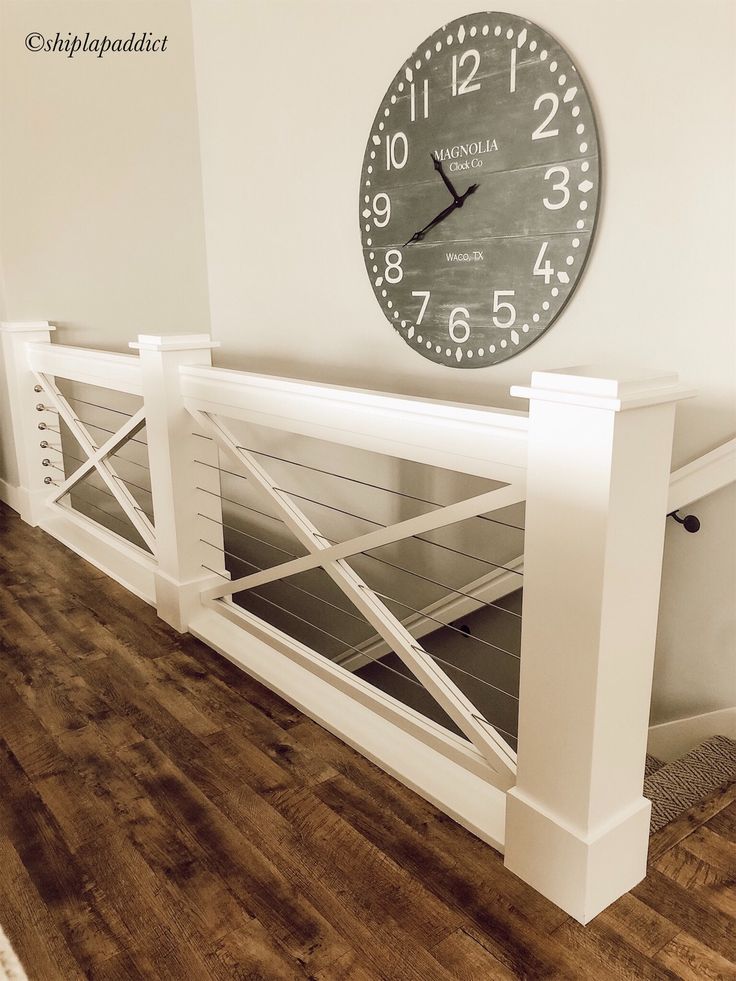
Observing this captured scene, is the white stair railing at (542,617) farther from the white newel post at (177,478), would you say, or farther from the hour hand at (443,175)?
the hour hand at (443,175)

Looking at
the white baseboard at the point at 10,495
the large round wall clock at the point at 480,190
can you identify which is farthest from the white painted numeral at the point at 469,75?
the white baseboard at the point at 10,495

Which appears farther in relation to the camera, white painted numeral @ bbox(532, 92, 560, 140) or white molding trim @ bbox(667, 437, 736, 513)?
white painted numeral @ bbox(532, 92, 560, 140)

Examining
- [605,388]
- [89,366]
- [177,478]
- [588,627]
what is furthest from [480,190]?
[588,627]

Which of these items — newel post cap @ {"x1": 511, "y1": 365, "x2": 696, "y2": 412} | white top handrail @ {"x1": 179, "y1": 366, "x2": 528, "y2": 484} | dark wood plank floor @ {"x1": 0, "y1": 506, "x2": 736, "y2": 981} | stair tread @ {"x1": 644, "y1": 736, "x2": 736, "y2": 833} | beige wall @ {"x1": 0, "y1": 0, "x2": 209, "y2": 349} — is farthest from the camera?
beige wall @ {"x1": 0, "y1": 0, "x2": 209, "y2": 349}

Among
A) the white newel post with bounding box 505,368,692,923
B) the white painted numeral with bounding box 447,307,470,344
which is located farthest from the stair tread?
the white painted numeral with bounding box 447,307,470,344

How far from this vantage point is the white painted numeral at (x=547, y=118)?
2.36 m

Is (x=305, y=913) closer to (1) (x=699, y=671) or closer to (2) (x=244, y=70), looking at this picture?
(1) (x=699, y=671)

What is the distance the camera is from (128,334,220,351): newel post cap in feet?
7.44

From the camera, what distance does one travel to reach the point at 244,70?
3.51 meters

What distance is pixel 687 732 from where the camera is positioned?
2.30 metres

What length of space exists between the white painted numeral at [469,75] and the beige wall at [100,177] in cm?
159

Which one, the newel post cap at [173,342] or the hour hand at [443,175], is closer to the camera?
the newel post cap at [173,342]

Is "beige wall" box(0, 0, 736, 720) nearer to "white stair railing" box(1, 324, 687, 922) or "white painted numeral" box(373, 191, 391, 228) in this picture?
"white painted numeral" box(373, 191, 391, 228)

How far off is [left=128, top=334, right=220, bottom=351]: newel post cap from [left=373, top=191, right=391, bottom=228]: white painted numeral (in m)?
1.01
